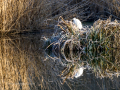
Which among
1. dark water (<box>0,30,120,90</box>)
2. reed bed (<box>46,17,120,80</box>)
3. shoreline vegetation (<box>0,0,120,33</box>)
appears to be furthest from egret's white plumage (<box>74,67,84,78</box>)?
shoreline vegetation (<box>0,0,120,33</box>)

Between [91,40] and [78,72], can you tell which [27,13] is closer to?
[91,40]

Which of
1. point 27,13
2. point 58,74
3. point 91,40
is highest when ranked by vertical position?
point 27,13

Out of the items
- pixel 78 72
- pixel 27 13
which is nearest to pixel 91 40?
pixel 78 72

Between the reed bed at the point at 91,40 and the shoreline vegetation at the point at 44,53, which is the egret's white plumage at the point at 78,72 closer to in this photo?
the shoreline vegetation at the point at 44,53

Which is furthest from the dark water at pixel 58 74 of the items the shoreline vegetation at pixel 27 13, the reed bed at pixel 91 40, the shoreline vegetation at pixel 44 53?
the shoreline vegetation at pixel 27 13

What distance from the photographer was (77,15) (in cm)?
762

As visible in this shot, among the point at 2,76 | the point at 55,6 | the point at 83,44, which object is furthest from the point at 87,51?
the point at 55,6

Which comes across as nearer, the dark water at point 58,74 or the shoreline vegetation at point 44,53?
the dark water at point 58,74

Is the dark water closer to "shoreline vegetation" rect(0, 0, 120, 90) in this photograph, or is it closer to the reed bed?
"shoreline vegetation" rect(0, 0, 120, 90)

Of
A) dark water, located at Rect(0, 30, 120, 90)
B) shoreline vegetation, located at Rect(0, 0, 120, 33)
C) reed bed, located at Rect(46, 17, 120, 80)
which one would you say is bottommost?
dark water, located at Rect(0, 30, 120, 90)

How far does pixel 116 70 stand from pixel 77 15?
219 inches

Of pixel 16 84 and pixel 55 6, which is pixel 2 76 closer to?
pixel 16 84

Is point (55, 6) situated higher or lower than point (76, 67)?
higher

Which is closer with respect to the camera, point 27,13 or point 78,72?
point 78,72
